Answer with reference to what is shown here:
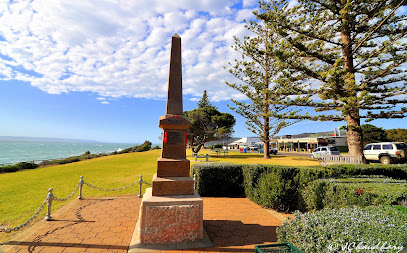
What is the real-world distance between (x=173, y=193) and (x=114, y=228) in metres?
2.10

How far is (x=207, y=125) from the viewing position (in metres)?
35.9

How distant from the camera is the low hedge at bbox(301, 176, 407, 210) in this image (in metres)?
4.11

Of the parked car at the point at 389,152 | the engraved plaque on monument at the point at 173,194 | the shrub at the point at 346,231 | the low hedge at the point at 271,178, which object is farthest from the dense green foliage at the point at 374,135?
the engraved plaque on monument at the point at 173,194

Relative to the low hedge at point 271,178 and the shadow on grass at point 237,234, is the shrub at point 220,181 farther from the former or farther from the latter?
the shadow on grass at point 237,234

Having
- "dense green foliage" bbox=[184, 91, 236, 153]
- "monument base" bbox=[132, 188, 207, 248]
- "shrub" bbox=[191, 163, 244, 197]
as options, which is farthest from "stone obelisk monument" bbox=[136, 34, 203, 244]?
"dense green foliage" bbox=[184, 91, 236, 153]

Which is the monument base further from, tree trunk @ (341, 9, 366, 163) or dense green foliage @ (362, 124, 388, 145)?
dense green foliage @ (362, 124, 388, 145)

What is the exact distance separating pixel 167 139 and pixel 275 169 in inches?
176

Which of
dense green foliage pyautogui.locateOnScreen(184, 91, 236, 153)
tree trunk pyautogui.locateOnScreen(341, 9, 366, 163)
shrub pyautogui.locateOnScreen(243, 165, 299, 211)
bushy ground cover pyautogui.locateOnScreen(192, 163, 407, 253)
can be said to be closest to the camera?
bushy ground cover pyautogui.locateOnScreen(192, 163, 407, 253)

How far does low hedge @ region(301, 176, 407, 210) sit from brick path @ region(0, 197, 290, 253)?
134 cm

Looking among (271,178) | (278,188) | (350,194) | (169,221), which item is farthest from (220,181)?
(350,194)

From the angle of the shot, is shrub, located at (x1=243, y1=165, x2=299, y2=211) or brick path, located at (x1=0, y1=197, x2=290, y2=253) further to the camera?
shrub, located at (x1=243, y1=165, x2=299, y2=211)

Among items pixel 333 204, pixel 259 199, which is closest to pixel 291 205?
pixel 259 199

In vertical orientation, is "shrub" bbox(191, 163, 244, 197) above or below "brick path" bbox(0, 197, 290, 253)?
above

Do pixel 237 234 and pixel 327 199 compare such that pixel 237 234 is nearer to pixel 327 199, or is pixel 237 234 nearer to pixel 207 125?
pixel 327 199
